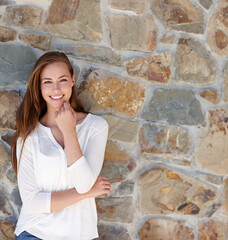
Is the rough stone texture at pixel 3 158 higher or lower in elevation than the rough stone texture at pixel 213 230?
higher

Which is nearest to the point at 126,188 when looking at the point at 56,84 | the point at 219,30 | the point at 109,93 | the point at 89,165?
the point at 89,165

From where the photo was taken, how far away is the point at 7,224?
2.47 metres

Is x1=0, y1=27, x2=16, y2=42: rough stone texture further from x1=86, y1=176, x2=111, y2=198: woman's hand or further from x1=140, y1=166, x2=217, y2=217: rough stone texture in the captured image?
x1=140, y1=166, x2=217, y2=217: rough stone texture

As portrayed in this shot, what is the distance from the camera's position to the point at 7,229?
97.5 inches

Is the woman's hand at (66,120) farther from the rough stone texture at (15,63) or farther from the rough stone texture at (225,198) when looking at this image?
the rough stone texture at (225,198)

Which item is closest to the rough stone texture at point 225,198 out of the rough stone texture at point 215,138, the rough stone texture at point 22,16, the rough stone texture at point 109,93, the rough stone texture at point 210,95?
the rough stone texture at point 215,138

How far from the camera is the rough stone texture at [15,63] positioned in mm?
2289

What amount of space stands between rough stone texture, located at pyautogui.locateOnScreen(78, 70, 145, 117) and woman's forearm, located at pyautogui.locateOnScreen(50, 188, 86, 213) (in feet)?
2.20

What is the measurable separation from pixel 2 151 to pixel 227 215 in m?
1.75

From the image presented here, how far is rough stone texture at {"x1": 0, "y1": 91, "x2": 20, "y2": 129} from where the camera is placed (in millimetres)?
2336

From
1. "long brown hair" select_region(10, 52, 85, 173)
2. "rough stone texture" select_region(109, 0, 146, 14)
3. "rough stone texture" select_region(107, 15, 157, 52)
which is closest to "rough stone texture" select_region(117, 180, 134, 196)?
"long brown hair" select_region(10, 52, 85, 173)

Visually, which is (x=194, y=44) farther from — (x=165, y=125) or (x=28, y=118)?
(x=28, y=118)

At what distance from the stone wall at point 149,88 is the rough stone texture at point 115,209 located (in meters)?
0.02

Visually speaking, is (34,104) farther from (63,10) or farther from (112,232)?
(112,232)
